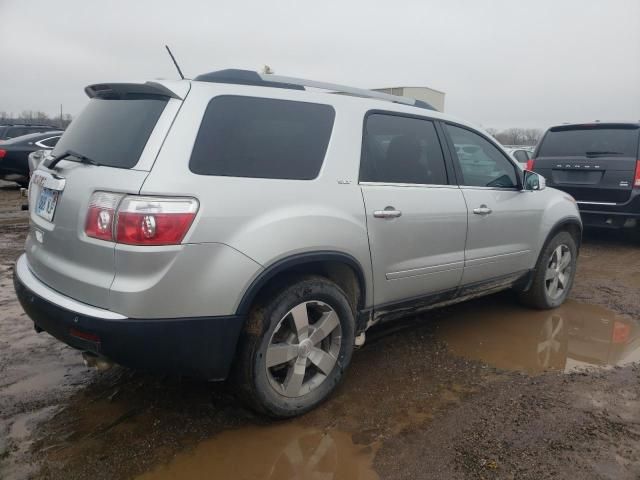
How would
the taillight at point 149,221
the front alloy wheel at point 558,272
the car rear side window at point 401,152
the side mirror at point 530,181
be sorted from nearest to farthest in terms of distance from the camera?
the taillight at point 149,221, the car rear side window at point 401,152, the side mirror at point 530,181, the front alloy wheel at point 558,272

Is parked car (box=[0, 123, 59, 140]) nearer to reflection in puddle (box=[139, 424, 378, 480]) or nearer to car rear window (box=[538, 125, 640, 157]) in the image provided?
car rear window (box=[538, 125, 640, 157])

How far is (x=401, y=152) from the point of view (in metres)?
3.36

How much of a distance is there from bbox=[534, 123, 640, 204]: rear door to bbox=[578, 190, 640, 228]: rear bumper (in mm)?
58

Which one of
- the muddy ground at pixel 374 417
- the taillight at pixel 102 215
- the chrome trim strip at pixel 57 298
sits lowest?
the muddy ground at pixel 374 417

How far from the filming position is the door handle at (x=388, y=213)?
2973 millimetres

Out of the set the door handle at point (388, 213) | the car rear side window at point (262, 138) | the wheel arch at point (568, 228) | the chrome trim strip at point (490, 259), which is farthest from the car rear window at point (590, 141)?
the car rear side window at point (262, 138)

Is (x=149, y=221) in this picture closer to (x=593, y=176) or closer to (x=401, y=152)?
(x=401, y=152)

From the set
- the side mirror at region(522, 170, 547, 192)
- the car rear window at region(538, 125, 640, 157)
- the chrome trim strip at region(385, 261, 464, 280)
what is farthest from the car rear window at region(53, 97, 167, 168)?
the car rear window at region(538, 125, 640, 157)

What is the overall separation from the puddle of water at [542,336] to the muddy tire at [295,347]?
129 centimetres

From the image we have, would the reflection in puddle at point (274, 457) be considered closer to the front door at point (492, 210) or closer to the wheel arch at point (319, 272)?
the wheel arch at point (319, 272)

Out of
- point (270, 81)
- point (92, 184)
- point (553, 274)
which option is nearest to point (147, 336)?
point (92, 184)

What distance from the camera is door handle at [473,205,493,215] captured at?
369 cm

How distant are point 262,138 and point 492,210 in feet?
6.71

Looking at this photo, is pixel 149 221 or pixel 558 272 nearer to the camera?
pixel 149 221
